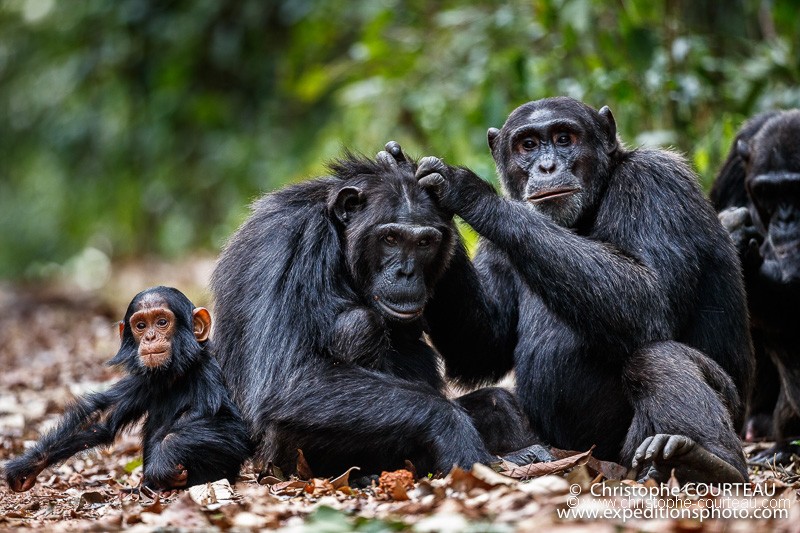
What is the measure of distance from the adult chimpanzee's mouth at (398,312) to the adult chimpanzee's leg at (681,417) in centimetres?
119

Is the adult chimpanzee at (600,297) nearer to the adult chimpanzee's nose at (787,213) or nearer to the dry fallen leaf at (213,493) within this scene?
the adult chimpanzee's nose at (787,213)

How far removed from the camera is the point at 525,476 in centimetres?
502

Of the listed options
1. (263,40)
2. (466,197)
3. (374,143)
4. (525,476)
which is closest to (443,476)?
(525,476)

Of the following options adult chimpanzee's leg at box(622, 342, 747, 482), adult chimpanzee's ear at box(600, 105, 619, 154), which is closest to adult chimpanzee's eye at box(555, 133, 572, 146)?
adult chimpanzee's ear at box(600, 105, 619, 154)

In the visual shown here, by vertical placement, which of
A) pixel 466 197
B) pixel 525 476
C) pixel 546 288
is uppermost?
pixel 466 197

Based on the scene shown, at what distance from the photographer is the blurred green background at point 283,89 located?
32.8 feet

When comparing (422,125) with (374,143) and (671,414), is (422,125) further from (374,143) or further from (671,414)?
(671,414)

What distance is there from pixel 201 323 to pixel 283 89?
10.3 metres

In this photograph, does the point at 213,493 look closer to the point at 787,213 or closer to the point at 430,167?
the point at 430,167

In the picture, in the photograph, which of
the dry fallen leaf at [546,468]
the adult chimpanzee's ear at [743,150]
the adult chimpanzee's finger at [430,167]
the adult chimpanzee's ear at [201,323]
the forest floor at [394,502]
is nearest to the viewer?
the forest floor at [394,502]

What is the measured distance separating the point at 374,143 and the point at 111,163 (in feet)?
24.9

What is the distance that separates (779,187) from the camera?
6.86 m

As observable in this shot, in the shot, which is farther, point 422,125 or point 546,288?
point 422,125

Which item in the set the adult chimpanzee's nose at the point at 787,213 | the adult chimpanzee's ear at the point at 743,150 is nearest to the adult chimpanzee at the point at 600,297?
the adult chimpanzee's nose at the point at 787,213
